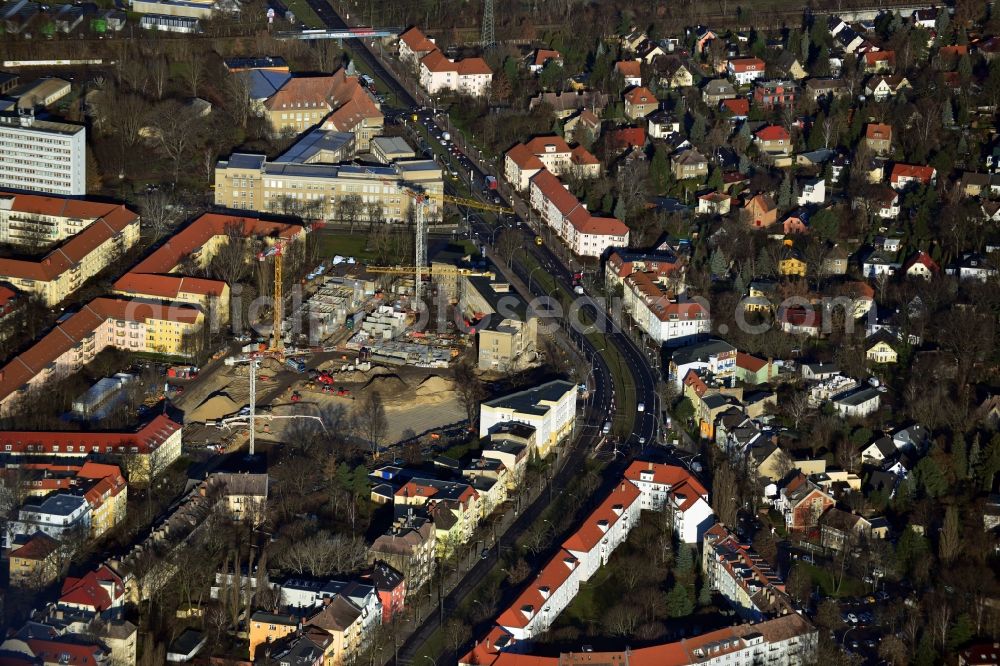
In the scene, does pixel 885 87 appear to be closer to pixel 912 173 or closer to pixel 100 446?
pixel 912 173

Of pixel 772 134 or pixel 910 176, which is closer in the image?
pixel 910 176

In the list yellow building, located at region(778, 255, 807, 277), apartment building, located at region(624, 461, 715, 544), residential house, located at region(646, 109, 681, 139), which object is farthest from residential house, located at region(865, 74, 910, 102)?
apartment building, located at region(624, 461, 715, 544)

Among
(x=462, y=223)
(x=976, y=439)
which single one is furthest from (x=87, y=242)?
(x=976, y=439)

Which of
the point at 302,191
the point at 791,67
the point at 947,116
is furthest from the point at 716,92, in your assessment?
the point at 302,191

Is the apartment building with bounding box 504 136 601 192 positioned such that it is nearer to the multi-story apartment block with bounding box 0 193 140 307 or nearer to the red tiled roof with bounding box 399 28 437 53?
the red tiled roof with bounding box 399 28 437 53

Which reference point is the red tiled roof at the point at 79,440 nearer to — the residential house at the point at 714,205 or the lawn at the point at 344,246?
the lawn at the point at 344,246

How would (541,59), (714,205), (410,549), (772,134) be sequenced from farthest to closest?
(541,59)
(772,134)
(714,205)
(410,549)
